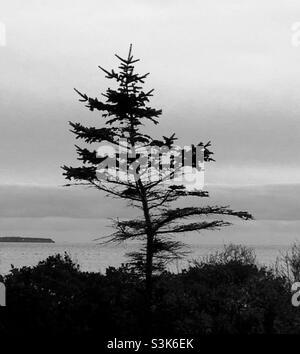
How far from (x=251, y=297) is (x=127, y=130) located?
22.4ft

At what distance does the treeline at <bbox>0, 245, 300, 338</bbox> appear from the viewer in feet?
71.8

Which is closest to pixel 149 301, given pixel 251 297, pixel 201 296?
pixel 201 296

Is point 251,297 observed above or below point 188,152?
below

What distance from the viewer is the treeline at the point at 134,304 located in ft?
71.8

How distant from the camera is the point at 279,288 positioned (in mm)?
26250

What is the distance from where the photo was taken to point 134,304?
2331 centimetres
